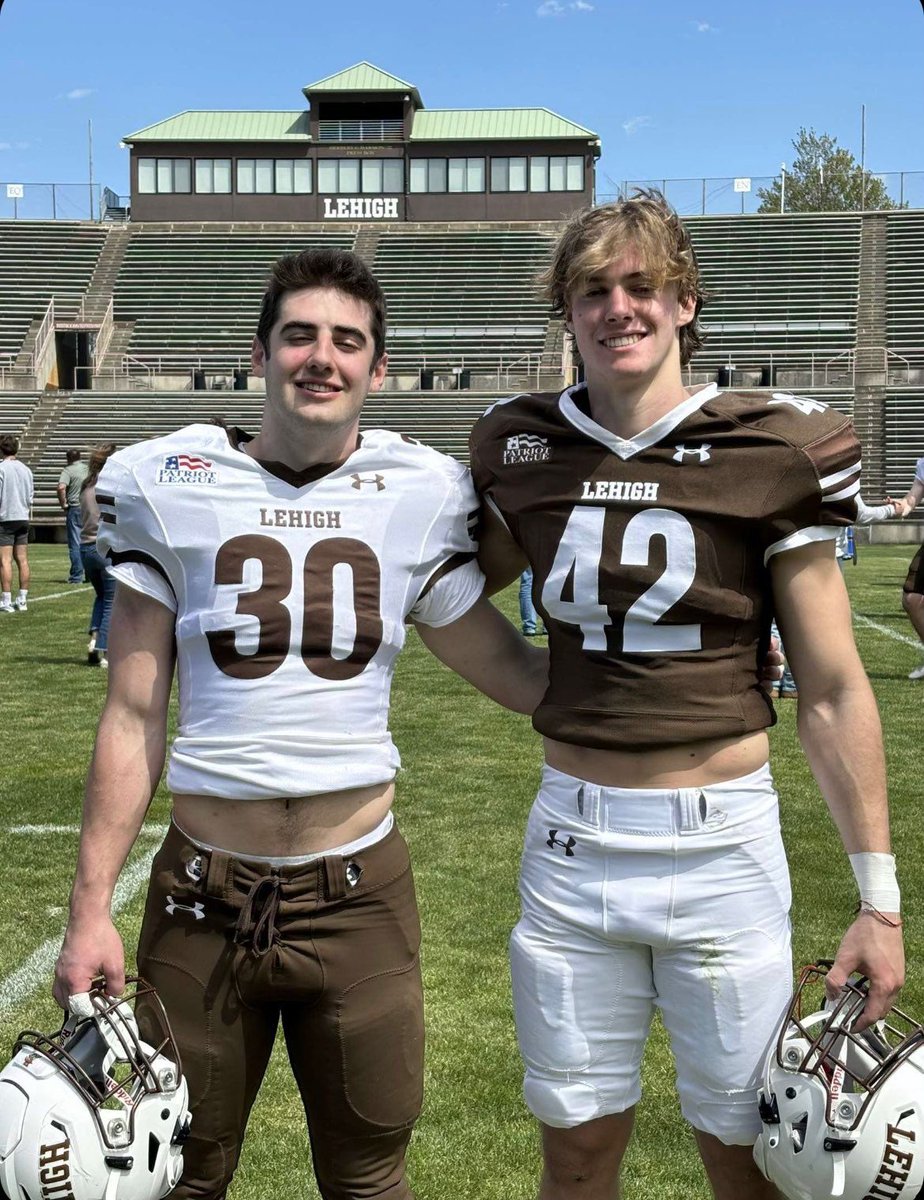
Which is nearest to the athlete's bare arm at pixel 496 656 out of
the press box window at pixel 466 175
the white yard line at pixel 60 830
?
the white yard line at pixel 60 830

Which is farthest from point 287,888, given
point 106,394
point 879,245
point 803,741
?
point 879,245

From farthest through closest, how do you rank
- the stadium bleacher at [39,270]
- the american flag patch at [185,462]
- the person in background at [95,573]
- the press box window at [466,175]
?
the press box window at [466,175], the stadium bleacher at [39,270], the person in background at [95,573], the american flag patch at [185,462]

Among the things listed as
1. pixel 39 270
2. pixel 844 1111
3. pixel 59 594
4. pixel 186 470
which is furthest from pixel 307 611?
pixel 39 270

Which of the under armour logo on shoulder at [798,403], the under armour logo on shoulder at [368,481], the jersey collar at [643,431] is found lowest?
the under armour logo on shoulder at [368,481]

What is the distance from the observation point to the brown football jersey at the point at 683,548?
95.7 inches

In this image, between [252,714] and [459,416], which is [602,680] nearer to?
[252,714]

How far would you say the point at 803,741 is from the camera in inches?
101

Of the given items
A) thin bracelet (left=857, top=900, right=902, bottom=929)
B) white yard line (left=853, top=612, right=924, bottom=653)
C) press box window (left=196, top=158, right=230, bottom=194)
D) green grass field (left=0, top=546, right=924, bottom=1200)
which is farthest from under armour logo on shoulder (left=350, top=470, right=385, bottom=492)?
press box window (left=196, top=158, right=230, bottom=194)

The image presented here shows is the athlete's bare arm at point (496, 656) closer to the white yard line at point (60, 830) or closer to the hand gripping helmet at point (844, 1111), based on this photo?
the hand gripping helmet at point (844, 1111)

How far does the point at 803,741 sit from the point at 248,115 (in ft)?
143

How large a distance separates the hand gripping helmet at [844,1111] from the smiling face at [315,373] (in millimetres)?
1315

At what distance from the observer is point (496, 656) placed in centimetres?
280

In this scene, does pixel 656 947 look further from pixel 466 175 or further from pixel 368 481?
pixel 466 175

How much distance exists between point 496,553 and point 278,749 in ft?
2.05
